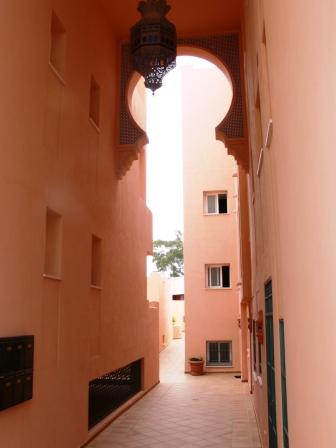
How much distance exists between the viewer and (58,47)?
8078mm

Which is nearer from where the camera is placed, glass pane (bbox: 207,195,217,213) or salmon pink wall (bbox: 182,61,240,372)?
salmon pink wall (bbox: 182,61,240,372)

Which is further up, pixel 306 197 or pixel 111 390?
pixel 306 197

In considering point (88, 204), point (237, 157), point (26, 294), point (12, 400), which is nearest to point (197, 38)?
point (237, 157)

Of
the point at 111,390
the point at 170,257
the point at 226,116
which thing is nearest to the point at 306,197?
the point at 226,116

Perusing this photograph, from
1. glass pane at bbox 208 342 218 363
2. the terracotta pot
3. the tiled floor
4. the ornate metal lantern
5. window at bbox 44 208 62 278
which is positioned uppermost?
the ornate metal lantern

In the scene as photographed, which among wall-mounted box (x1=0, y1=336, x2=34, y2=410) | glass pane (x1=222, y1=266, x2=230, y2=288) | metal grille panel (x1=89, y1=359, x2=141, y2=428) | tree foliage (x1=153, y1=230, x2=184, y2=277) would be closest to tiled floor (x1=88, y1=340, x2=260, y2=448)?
metal grille panel (x1=89, y1=359, x2=141, y2=428)

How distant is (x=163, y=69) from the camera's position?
7012 mm

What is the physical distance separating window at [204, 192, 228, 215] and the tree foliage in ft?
98.9

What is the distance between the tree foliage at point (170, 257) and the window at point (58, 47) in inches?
1685

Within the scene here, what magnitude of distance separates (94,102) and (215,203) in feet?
35.9

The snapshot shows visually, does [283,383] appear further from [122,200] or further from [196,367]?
[196,367]

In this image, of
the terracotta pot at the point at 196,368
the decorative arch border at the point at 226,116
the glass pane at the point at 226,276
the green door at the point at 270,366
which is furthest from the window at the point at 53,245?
the glass pane at the point at 226,276

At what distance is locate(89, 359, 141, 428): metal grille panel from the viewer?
1022 centimetres

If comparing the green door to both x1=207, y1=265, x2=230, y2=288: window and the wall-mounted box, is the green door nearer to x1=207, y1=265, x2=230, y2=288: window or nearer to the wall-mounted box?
the wall-mounted box
